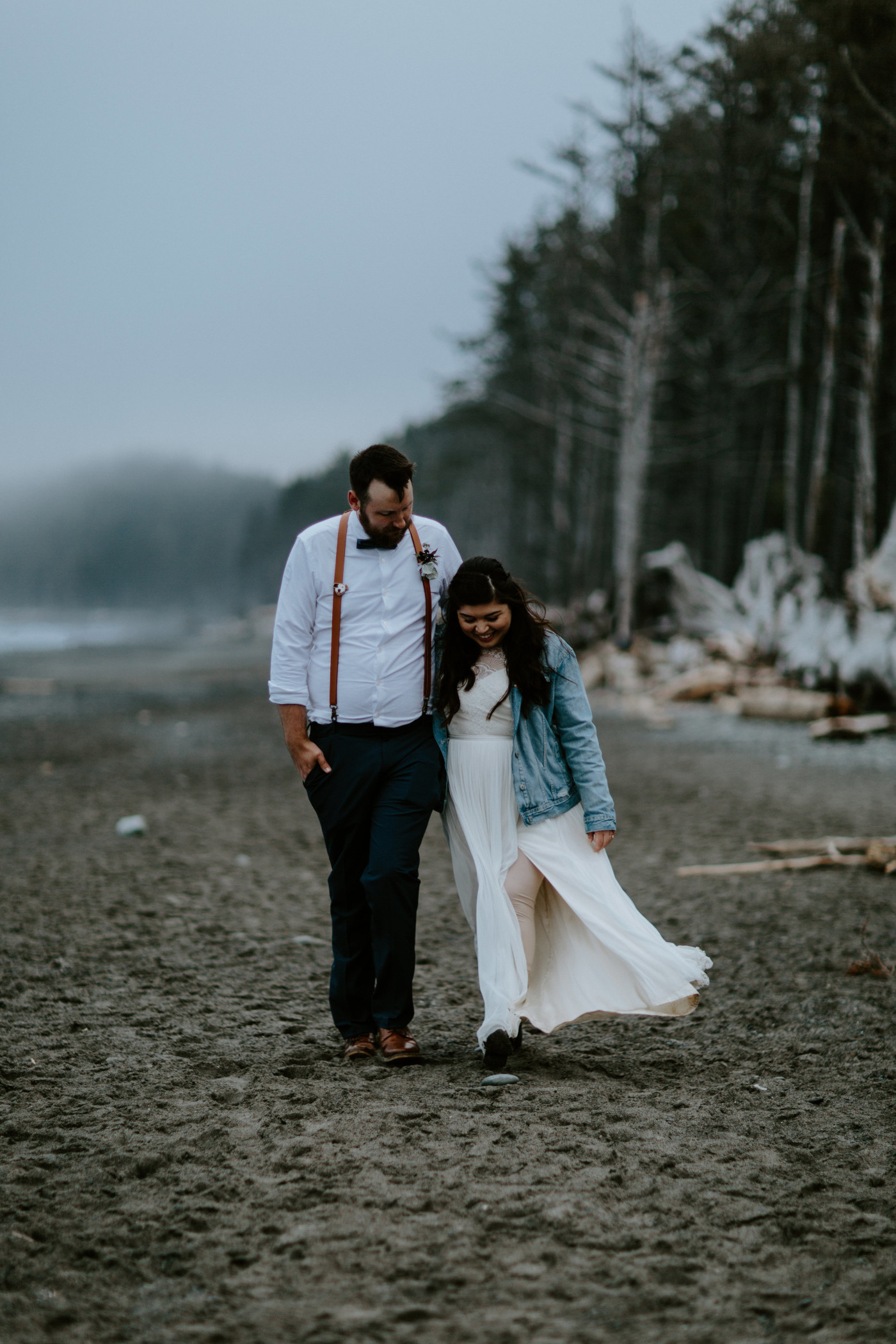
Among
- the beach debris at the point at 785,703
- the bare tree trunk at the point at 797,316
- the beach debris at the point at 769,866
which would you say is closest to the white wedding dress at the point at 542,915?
the beach debris at the point at 769,866

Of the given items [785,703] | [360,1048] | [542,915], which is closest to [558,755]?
[542,915]

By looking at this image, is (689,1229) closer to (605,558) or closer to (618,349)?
(618,349)

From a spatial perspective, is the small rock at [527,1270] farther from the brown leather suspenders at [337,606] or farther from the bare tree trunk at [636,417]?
the bare tree trunk at [636,417]

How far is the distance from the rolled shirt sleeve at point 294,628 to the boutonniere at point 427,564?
38 centimetres

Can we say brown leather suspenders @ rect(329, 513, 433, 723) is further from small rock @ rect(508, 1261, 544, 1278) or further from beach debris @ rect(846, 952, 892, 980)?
beach debris @ rect(846, 952, 892, 980)

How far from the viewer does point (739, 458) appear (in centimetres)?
3234

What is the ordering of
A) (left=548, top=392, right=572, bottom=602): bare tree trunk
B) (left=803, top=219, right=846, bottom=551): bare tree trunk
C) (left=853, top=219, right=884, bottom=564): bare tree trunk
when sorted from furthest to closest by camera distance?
(left=548, top=392, right=572, bottom=602): bare tree trunk → (left=803, top=219, right=846, bottom=551): bare tree trunk → (left=853, top=219, right=884, bottom=564): bare tree trunk

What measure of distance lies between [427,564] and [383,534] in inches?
8.0

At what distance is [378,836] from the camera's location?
13.6 ft

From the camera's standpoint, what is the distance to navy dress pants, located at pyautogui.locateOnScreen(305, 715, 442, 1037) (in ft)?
13.6

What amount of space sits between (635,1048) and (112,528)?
18278 cm

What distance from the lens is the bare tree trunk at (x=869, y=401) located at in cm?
2033

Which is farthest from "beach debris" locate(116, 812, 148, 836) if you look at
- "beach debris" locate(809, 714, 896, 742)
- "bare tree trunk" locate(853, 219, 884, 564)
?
"bare tree trunk" locate(853, 219, 884, 564)

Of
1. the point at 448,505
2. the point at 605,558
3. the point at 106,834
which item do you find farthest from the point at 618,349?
the point at 448,505
